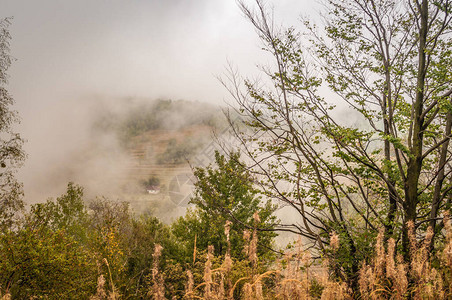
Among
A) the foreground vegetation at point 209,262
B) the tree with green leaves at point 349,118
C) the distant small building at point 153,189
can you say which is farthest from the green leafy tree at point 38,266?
the distant small building at point 153,189

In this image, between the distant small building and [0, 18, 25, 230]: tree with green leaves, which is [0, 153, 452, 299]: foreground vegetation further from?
the distant small building

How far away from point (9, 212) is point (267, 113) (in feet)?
41.4

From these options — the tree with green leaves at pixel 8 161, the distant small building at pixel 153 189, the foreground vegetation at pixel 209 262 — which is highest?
the distant small building at pixel 153 189

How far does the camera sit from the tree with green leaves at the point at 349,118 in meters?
5.87

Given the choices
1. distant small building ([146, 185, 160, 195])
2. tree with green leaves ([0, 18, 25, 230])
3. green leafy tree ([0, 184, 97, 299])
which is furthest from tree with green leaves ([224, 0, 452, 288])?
distant small building ([146, 185, 160, 195])

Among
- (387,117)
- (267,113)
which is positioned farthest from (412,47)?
(267,113)

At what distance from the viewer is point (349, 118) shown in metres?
7.85

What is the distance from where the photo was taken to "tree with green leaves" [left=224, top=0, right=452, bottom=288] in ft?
19.3

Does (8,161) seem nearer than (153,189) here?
Yes

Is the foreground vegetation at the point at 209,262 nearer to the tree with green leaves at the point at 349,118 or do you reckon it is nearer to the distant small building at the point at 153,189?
the tree with green leaves at the point at 349,118

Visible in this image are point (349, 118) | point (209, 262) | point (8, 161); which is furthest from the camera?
point (8, 161)

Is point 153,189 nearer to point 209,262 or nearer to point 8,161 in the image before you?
point 8,161

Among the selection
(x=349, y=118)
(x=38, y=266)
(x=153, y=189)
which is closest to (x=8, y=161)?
(x=38, y=266)

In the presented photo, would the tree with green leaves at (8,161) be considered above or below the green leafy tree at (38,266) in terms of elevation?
above
